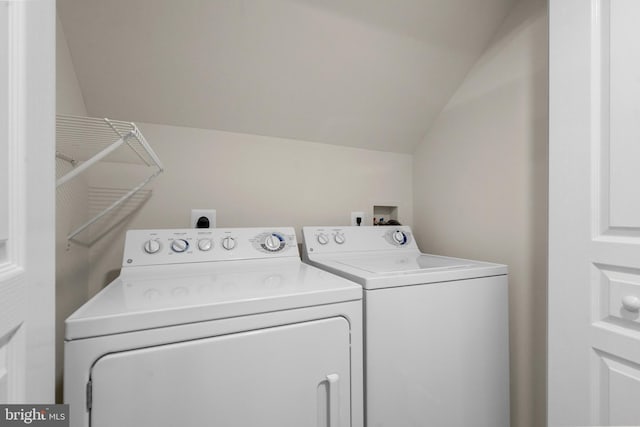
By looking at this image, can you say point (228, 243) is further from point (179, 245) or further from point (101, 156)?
point (101, 156)

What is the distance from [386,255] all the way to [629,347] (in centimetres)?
95

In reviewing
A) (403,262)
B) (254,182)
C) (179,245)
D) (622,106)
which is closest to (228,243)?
(179,245)

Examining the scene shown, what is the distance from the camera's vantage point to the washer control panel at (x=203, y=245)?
46.8 inches

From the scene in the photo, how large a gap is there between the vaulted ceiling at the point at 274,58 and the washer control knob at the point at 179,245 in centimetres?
65

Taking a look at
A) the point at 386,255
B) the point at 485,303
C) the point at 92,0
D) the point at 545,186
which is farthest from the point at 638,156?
the point at 92,0

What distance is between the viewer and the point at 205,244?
1.28m

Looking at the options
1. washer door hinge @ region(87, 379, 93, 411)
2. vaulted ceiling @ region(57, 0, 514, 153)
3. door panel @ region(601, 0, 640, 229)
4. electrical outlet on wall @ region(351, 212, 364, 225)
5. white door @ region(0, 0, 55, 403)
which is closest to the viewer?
white door @ region(0, 0, 55, 403)

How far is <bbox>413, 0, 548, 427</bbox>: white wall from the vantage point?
48.8 inches

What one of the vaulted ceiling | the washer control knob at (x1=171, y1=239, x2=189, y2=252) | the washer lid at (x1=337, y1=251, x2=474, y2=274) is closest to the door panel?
the washer lid at (x1=337, y1=251, x2=474, y2=274)

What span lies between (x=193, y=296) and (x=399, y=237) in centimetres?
125

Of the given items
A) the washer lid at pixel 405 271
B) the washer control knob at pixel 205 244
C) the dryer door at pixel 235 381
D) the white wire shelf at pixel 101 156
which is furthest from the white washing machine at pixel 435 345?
the white wire shelf at pixel 101 156

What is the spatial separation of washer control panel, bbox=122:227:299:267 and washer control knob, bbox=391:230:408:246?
0.65m

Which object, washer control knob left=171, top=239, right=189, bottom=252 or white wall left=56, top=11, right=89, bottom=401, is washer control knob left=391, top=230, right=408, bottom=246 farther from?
white wall left=56, top=11, right=89, bottom=401

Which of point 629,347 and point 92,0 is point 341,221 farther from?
point 92,0
